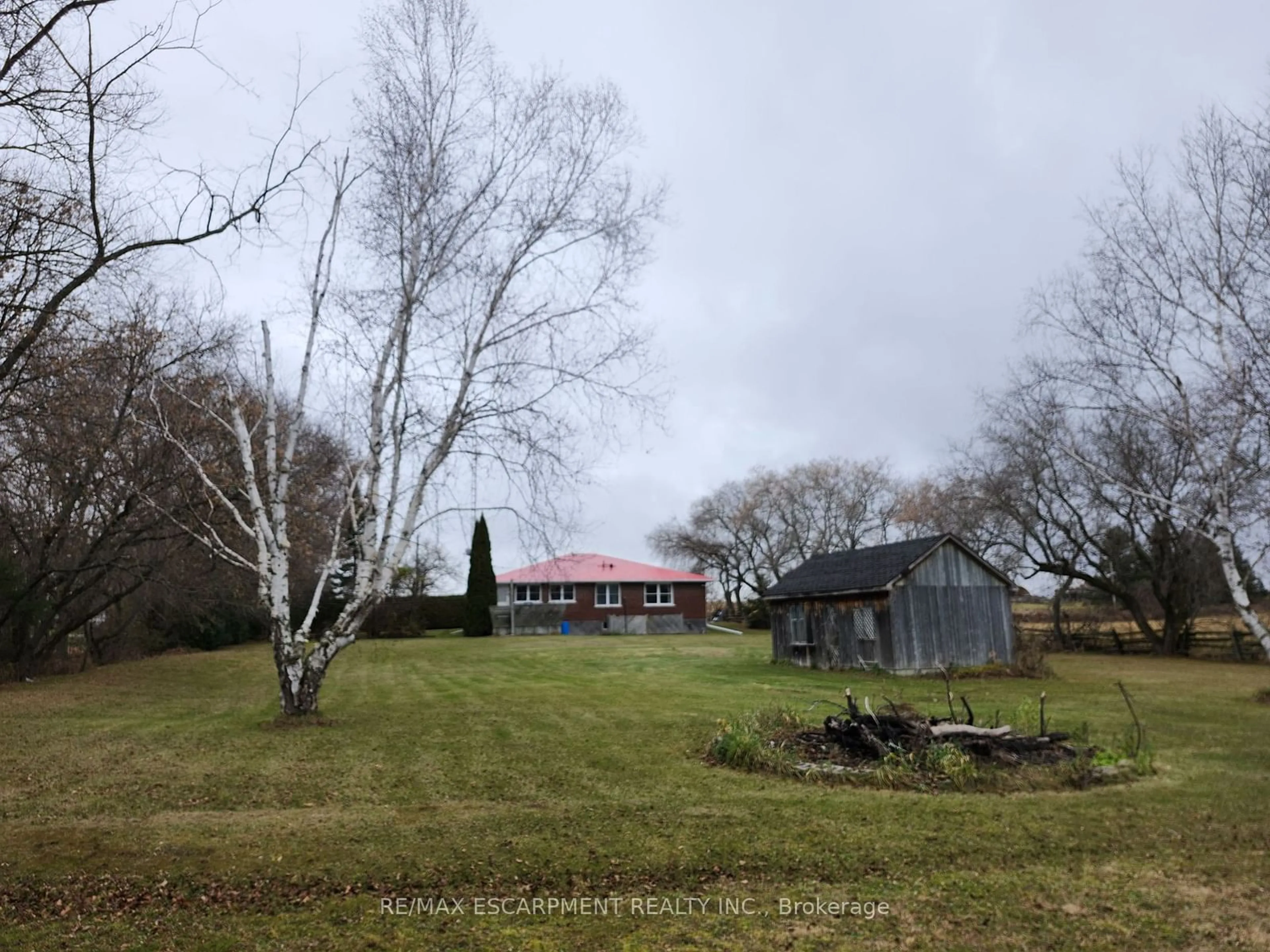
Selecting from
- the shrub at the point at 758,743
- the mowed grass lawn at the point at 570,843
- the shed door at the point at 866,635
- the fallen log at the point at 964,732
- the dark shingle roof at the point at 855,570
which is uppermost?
the dark shingle roof at the point at 855,570

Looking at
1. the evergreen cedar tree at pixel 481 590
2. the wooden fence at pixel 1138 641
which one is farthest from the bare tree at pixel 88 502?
the wooden fence at pixel 1138 641

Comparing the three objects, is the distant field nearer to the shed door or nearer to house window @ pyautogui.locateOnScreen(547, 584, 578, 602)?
the shed door

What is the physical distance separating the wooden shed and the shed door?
Result: 0.02 m

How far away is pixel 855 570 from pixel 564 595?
85.2 feet

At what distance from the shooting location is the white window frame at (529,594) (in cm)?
5091

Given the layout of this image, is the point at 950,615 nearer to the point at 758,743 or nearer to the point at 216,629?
the point at 758,743

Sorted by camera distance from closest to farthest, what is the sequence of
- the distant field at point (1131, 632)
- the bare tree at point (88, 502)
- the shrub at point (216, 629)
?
1. the bare tree at point (88, 502)
2. the distant field at point (1131, 632)
3. the shrub at point (216, 629)

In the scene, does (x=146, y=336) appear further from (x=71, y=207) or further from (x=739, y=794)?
(x=739, y=794)

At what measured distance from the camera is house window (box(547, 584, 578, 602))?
166 feet

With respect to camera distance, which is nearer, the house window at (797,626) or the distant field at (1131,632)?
the house window at (797,626)

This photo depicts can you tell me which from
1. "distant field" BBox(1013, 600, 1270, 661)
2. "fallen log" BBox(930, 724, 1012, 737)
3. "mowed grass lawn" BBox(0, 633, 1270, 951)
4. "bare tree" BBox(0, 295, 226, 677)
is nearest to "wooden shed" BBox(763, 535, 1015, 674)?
"mowed grass lawn" BBox(0, 633, 1270, 951)

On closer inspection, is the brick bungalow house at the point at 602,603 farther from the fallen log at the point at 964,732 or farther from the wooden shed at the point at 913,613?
the fallen log at the point at 964,732

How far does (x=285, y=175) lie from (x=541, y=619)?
146ft

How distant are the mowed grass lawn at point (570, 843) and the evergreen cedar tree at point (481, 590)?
34499 millimetres
